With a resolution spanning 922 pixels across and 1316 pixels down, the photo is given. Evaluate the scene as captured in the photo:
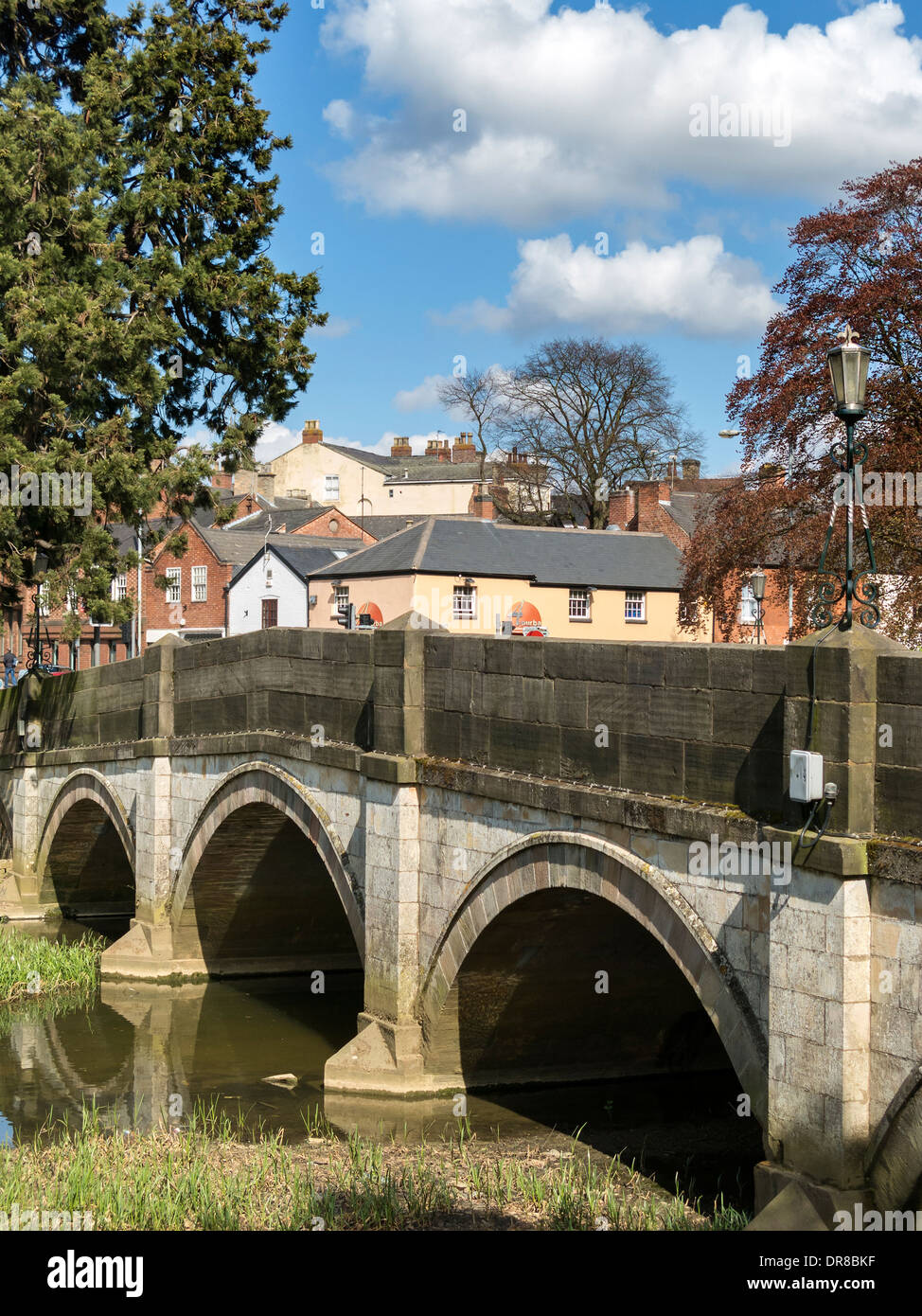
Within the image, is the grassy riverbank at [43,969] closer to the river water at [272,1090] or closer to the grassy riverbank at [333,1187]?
the river water at [272,1090]

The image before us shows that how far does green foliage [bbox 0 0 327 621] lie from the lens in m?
20.1

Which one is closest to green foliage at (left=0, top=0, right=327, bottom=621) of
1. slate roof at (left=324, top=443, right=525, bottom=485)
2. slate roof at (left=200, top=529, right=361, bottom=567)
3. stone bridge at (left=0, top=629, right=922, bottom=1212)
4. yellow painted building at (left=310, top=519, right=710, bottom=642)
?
→ stone bridge at (left=0, top=629, right=922, bottom=1212)

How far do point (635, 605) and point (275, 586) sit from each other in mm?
12878

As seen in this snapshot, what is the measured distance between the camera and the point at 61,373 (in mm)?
20125

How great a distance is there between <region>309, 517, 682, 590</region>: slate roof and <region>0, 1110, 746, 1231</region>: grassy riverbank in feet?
89.1

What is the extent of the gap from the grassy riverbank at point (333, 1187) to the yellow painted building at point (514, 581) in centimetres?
2641

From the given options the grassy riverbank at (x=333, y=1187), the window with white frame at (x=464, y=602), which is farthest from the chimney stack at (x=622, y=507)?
the grassy riverbank at (x=333, y=1187)

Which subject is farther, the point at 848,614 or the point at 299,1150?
the point at 299,1150

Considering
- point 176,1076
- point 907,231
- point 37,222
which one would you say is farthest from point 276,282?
point 176,1076

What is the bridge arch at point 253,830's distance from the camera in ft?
46.3

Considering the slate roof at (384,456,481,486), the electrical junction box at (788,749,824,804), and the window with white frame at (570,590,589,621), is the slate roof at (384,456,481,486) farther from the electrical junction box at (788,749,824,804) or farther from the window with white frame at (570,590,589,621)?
the electrical junction box at (788,749,824,804)

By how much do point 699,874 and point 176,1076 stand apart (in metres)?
8.06

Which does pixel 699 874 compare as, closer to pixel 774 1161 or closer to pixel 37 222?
pixel 774 1161
